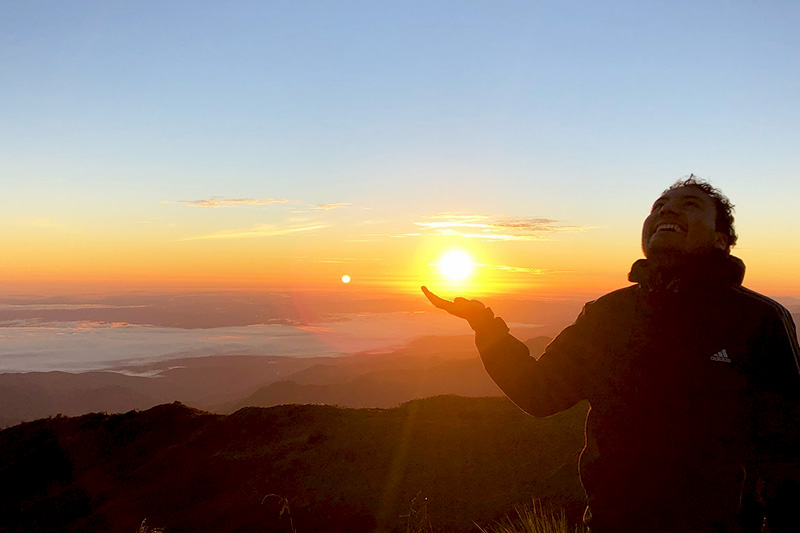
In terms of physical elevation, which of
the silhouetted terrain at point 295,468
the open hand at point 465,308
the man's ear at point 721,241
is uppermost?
the man's ear at point 721,241

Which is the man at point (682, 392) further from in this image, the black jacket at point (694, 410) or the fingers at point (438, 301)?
the fingers at point (438, 301)

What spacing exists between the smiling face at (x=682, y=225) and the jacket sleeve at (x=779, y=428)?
17.4 inches

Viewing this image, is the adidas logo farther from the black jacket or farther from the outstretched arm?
the outstretched arm

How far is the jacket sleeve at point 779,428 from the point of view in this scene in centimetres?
190

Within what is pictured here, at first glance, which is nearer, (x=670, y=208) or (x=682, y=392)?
(x=682, y=392)

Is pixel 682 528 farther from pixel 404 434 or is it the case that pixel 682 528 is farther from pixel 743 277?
pixel 404 434

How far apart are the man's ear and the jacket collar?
0.16 meters

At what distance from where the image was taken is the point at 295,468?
400 inches

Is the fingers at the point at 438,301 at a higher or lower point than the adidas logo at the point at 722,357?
higher

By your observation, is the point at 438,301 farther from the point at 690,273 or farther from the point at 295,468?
the point at 295,468

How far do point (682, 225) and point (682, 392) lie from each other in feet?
2.34

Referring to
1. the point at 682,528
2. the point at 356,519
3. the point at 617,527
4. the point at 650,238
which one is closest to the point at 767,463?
the point at 682,528

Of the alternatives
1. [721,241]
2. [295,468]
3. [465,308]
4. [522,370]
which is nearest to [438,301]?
[465,308]

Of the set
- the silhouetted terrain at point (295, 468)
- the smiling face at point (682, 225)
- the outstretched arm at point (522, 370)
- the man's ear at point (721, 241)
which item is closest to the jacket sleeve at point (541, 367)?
the outstretched arm at point (522, 370)
